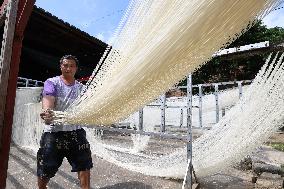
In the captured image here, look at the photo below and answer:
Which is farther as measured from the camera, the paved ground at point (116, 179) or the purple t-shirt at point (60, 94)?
the paved ground at point (116, 179)

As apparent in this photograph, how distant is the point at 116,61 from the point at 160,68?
320 mm

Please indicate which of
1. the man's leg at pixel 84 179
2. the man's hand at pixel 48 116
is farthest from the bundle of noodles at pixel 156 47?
the man's leg at pixel 84 179

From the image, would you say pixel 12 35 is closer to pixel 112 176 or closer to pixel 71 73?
pixel 71 73

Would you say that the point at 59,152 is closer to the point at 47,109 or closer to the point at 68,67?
the point at 47,109

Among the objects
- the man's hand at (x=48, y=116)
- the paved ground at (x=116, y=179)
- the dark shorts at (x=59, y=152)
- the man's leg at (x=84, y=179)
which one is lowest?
the paved ground at (x=116, y=179)

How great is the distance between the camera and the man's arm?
2.30m

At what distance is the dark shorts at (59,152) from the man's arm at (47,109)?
243mm

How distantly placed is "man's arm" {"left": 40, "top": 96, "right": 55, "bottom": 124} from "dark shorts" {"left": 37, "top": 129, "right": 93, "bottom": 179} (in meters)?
0.24

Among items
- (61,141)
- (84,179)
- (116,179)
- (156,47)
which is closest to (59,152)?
(61,141)

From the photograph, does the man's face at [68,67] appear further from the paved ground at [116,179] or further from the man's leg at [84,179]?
the paved ground at [116,179]

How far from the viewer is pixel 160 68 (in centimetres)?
178

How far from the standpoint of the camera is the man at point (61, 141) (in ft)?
Result: 8.28

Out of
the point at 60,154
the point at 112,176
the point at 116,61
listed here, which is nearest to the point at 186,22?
the point at 116,61

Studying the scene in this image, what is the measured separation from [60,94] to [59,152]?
460mm
